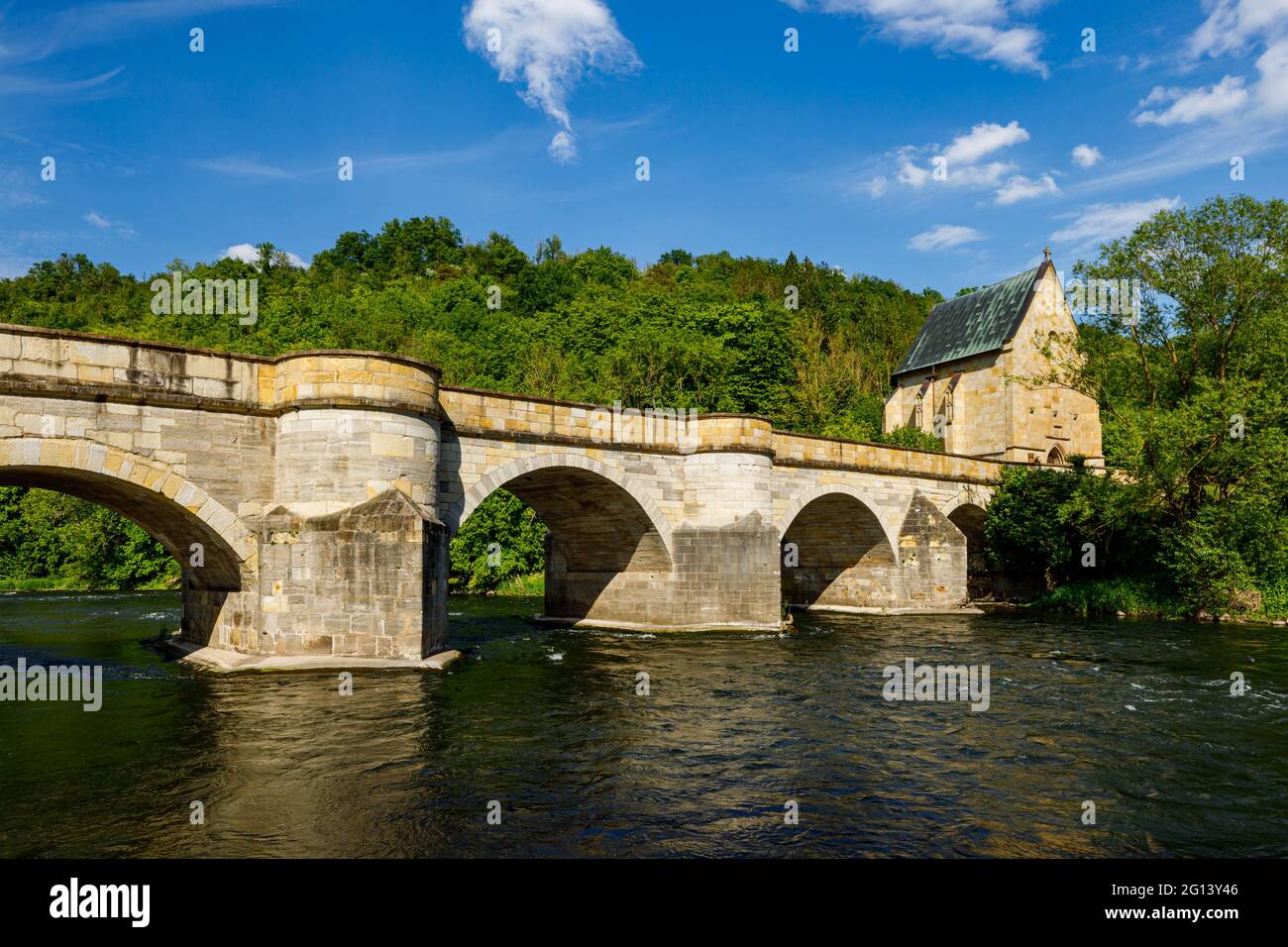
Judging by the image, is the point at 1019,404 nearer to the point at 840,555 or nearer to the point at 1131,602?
the point at 1131,602

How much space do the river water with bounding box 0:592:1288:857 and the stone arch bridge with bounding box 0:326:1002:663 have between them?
140cm

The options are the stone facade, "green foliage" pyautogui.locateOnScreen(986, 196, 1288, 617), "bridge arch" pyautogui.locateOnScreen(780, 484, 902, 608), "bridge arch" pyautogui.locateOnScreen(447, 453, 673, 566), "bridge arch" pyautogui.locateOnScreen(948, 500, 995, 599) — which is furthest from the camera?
the stone facade

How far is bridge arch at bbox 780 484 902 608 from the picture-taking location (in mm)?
27156

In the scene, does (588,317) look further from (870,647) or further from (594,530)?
(870,647)

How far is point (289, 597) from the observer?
44.8 feet

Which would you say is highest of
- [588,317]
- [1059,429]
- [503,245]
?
[503,245]

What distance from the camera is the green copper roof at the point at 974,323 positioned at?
130ft

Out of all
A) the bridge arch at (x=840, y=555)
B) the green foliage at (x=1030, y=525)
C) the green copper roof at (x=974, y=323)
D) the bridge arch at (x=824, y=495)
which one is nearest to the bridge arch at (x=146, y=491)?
the bridge arch at (x=824, y=495)

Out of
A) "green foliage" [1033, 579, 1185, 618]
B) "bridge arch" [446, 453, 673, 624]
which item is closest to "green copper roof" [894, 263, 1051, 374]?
"green foliage" [1033, 579, 1185, 618]

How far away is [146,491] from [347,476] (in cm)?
298

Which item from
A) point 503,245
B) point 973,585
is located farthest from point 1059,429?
point 503,245

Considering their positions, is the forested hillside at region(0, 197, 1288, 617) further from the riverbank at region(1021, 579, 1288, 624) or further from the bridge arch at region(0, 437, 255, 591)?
the bridge arch at region(0, 437, 255, 591)

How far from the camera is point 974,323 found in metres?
42.2
